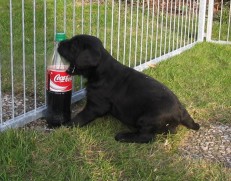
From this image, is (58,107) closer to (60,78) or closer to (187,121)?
(60,78)

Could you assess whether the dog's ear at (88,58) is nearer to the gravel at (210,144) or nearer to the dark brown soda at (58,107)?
the dark brown soda at (58,107)

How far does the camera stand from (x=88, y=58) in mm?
3881

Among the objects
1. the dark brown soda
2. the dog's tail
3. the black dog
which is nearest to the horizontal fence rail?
the dog's tail

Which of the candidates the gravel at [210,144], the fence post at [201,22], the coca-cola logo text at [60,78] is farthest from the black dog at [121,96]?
the fence post at [201,22]

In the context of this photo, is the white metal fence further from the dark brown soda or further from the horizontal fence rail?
the dark brown soda

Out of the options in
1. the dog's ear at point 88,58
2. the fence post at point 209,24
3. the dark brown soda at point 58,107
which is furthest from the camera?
the fence post at point 209,24

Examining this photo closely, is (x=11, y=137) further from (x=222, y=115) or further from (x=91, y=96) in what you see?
(x=222, y=115)

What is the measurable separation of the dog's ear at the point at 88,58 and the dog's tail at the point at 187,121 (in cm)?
92

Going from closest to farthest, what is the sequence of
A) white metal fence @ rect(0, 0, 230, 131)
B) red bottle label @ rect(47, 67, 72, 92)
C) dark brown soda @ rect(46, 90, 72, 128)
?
red bottle label @ rect(47, 67, 72, 92), dark brown soda @ rect(46, 90, 72, 128), white metal fence @ rect(0, 0, 230, 131)

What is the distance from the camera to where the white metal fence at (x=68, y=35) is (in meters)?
4.59

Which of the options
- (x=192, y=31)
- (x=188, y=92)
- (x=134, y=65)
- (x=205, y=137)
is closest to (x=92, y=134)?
(x=205, y=137)

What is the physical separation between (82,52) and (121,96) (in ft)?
1.73

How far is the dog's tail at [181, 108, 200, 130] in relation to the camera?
4.21m

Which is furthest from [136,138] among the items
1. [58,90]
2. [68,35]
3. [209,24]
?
[209,24]
